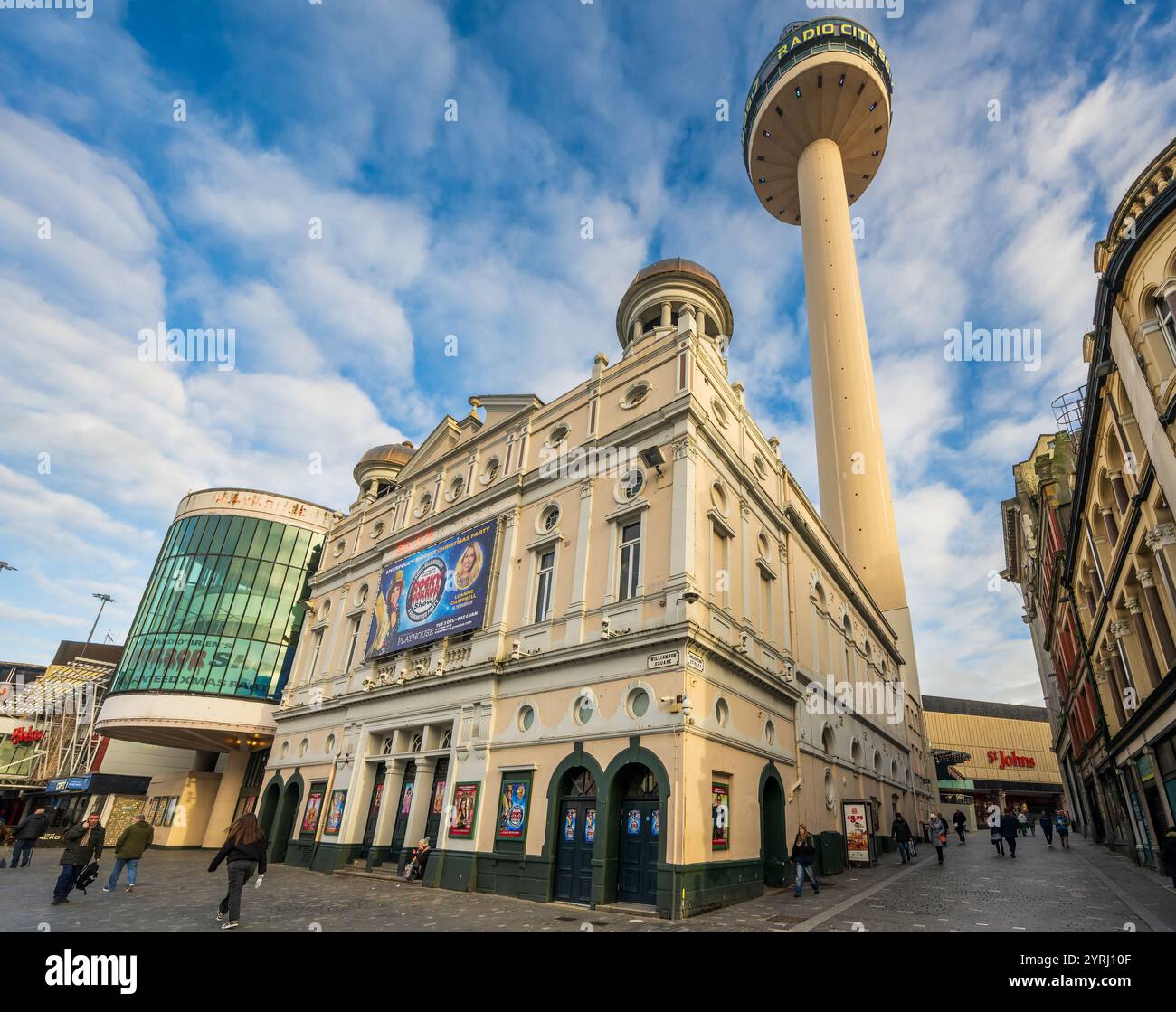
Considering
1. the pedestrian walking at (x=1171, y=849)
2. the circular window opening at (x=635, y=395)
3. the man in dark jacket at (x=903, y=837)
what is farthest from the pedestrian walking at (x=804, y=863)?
the circular window opening at (x=635, y=395)

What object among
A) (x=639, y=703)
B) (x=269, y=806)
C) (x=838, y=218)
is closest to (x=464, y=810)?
(x=639, y=703)

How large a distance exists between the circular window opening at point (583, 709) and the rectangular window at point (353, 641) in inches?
546

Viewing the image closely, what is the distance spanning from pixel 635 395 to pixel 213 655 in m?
27.7

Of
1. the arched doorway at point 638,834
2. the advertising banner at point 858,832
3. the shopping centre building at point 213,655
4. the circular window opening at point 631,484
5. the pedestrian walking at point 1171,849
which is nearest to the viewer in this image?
the pedestrian walking at point 1171,849

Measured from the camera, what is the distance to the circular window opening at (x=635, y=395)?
19.6 meters

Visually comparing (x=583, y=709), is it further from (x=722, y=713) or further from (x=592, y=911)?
(x=592, y=911)

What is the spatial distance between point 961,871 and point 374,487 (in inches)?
1211

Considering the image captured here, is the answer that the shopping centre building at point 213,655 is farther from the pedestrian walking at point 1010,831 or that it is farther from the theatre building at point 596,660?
the pedestrian walking at point 1010,831

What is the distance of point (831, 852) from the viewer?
66.3ft

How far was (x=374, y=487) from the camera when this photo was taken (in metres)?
34.6

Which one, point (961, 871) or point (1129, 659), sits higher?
point (1129, 659)

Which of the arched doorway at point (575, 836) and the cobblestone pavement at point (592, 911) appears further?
the arched doorway at point (575, 836)
